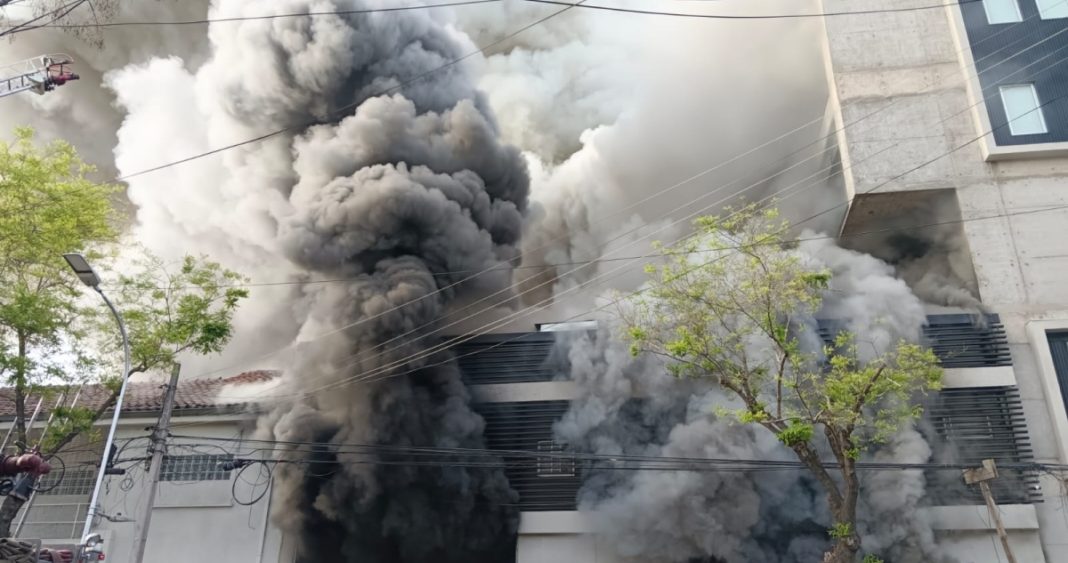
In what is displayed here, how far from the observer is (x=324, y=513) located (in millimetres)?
17594

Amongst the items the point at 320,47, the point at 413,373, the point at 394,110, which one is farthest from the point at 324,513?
the point at 320,47

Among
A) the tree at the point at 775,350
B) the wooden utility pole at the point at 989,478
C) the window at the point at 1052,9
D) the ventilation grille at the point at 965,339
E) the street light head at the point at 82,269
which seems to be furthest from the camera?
the window at the point at 1052,9

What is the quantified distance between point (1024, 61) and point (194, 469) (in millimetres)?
26110

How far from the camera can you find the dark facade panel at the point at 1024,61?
2025cm

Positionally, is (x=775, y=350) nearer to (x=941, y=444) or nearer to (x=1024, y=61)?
(x=941, y=444)

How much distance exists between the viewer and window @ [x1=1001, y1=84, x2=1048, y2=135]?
2028cm

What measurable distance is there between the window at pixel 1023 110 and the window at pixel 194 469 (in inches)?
940

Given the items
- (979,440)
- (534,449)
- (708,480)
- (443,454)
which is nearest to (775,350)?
(708,480)

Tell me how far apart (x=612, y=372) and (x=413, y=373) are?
17.7ft

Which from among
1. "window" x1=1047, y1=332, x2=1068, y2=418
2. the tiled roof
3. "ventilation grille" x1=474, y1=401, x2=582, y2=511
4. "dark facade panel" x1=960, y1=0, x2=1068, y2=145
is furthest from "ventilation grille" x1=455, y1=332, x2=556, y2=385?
"dark facade panel" x1=960, y1=0, x2=1068, y2=145

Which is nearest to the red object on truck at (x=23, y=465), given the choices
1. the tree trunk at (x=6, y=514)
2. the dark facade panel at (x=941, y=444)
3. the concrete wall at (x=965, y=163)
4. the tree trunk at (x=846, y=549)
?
the tree trunk at (x=6, y=514)

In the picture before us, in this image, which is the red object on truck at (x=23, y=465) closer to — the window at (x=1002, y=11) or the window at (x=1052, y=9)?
the window at (x=1002, y=11)

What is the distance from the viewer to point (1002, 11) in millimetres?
21672

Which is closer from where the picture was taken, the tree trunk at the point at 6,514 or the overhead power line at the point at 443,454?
the tree trunk at the point at 6,514
